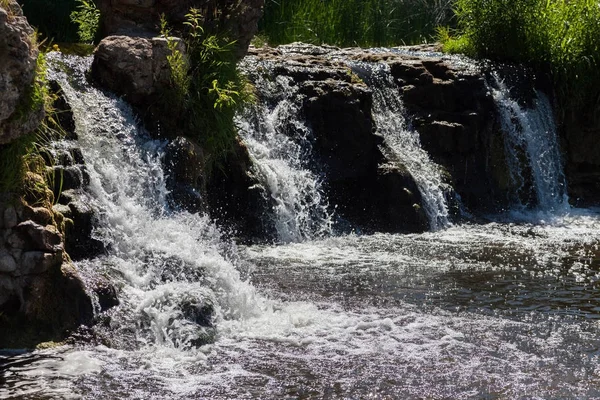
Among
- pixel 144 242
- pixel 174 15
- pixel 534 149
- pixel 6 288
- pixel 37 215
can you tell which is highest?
pixel 174 15

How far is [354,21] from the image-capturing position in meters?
17.6

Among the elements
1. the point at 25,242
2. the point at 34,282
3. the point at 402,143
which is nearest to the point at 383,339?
the point at 34,282

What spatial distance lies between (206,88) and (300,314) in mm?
3077

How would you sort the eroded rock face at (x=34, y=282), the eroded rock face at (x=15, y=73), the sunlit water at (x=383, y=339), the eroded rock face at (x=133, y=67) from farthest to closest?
the eroded rock face at (x=133, y=67) < the eroded rock face at (x=34, y=282) < the eroded rock face at (x=15, y=73) < the sunlit water at (x=383, y=339)

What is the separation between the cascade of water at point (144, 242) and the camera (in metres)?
6.82

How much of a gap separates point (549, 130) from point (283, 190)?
470cm

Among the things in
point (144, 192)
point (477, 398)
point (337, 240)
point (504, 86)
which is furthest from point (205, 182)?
point (504, 86)

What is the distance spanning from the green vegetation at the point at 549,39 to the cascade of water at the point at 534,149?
0.53 m

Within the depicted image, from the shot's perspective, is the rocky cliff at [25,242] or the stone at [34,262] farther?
the stone at [34,262]

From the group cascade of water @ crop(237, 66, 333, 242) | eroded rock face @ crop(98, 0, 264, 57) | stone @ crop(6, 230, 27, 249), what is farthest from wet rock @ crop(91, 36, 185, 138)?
stone @ crop(6, 230, 27, 249)

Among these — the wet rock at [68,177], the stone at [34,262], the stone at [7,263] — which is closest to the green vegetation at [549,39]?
the wet rock at [68,177]

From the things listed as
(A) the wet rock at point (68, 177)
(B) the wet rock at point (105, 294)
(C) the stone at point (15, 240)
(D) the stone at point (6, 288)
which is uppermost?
(A) the wet rock at point (68, 177)

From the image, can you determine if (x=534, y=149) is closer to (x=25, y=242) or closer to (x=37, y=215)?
(x=37, y=215)

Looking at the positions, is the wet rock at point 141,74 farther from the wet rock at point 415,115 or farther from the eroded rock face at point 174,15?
the wet rock at point 415,115
